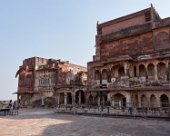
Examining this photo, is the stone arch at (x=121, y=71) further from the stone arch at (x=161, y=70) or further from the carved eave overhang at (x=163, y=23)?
the carved eave overhang at (x=163, y=23)

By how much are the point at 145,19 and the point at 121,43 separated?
471 centimetres

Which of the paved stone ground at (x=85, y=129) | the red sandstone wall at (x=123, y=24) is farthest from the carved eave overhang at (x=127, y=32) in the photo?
the paved stone ground at (x=85, y=129)

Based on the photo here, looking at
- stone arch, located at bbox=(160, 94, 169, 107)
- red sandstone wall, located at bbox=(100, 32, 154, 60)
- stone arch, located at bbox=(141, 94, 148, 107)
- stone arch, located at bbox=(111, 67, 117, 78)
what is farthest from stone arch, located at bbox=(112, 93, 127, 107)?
red sandstone wall, located at bbox=(100, 32, 154, 60)

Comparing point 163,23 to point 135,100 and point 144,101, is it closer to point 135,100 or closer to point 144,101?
point 144,101

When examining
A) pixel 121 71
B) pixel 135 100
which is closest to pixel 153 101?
pixel 135 100

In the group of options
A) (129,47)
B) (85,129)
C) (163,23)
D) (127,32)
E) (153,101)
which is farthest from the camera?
(127,32)

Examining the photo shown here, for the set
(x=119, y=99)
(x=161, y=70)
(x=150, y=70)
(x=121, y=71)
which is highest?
(x=121, y=71)

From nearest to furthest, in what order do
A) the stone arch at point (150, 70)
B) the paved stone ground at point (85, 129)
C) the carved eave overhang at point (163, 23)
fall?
the paved stone ground at point (85, 129) → the stone arch at point (150, 70) → the carved eave overhang at point (163, 23)

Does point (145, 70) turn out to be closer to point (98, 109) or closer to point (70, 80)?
point (98, 109)

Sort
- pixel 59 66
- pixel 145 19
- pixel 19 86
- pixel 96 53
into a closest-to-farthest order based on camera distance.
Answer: pixel 145 19 < pixel 96 53 < pixel 59 66 < pixel 19 86

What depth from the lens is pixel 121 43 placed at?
30.3m

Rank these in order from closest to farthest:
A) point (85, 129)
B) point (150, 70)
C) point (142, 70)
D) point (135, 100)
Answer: point (85, 129) < point (135, 100) < point (150, 70) < point (142, 70)

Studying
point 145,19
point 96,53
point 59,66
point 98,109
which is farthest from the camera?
point 59,66

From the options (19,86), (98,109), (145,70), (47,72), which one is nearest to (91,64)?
(145,70)
